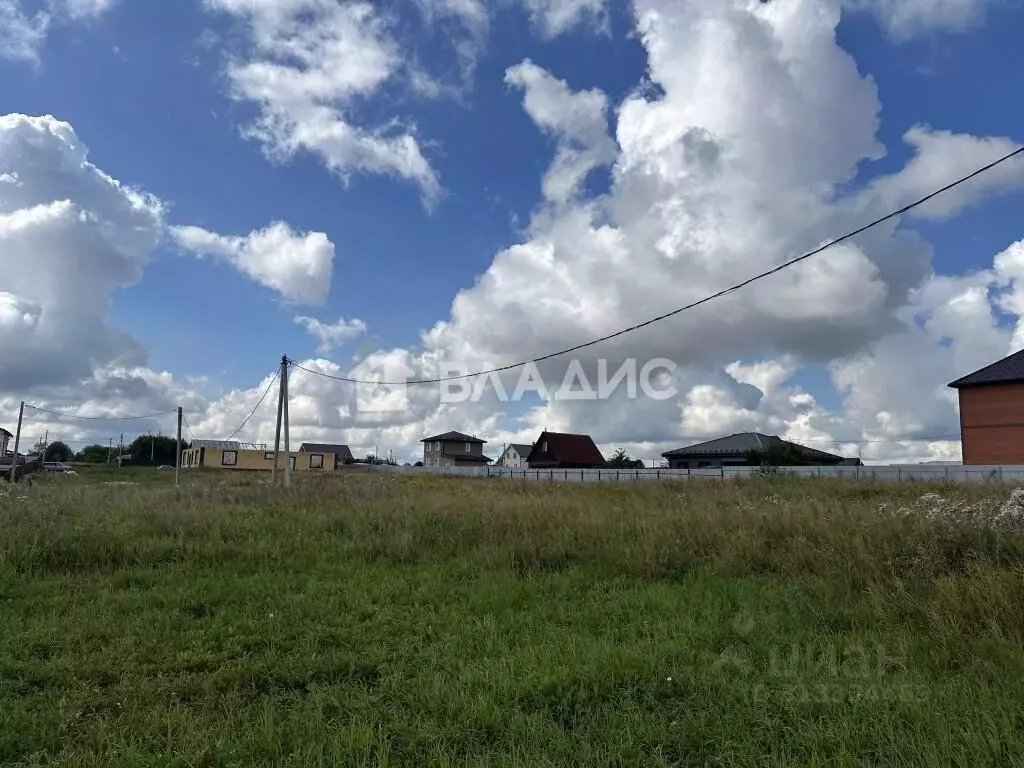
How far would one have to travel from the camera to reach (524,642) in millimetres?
4887

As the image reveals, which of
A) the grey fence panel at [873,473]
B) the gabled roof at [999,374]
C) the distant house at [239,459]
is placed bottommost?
the grey fence panel at [873,473]

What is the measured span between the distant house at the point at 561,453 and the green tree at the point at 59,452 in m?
66.8

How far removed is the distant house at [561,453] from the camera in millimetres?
56875

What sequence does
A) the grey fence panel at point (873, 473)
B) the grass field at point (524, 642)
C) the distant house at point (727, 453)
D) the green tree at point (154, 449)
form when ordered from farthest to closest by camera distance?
the green tree at point (154, 449), the distant house at point (727, 453), the grey fence panel at point (873, 473), the grass field at point (524, 642)

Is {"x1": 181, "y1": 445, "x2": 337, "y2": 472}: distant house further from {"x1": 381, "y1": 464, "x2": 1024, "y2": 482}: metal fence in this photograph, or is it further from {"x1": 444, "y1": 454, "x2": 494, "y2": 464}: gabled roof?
{"x1": 381, "y1": 464, "x2": 1024, "y2": 482}: metal fence

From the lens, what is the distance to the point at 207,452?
6794 centimetres

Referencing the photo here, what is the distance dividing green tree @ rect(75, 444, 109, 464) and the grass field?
93.8 metres

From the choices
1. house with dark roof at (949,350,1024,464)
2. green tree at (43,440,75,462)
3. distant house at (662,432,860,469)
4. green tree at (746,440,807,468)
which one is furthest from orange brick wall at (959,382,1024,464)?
green tree at (43,440,75,462)

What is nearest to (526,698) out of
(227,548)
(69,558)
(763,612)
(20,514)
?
(763,612)

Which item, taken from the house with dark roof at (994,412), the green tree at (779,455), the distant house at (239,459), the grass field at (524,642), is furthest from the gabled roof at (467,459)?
the grass field at (524,642)

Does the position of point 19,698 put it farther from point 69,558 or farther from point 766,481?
point 766,481

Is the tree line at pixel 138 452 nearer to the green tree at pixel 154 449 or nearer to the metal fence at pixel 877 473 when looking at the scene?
the green tree at pixel 154 449

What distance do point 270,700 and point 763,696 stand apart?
2833 mm

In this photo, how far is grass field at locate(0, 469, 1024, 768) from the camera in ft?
10.6
